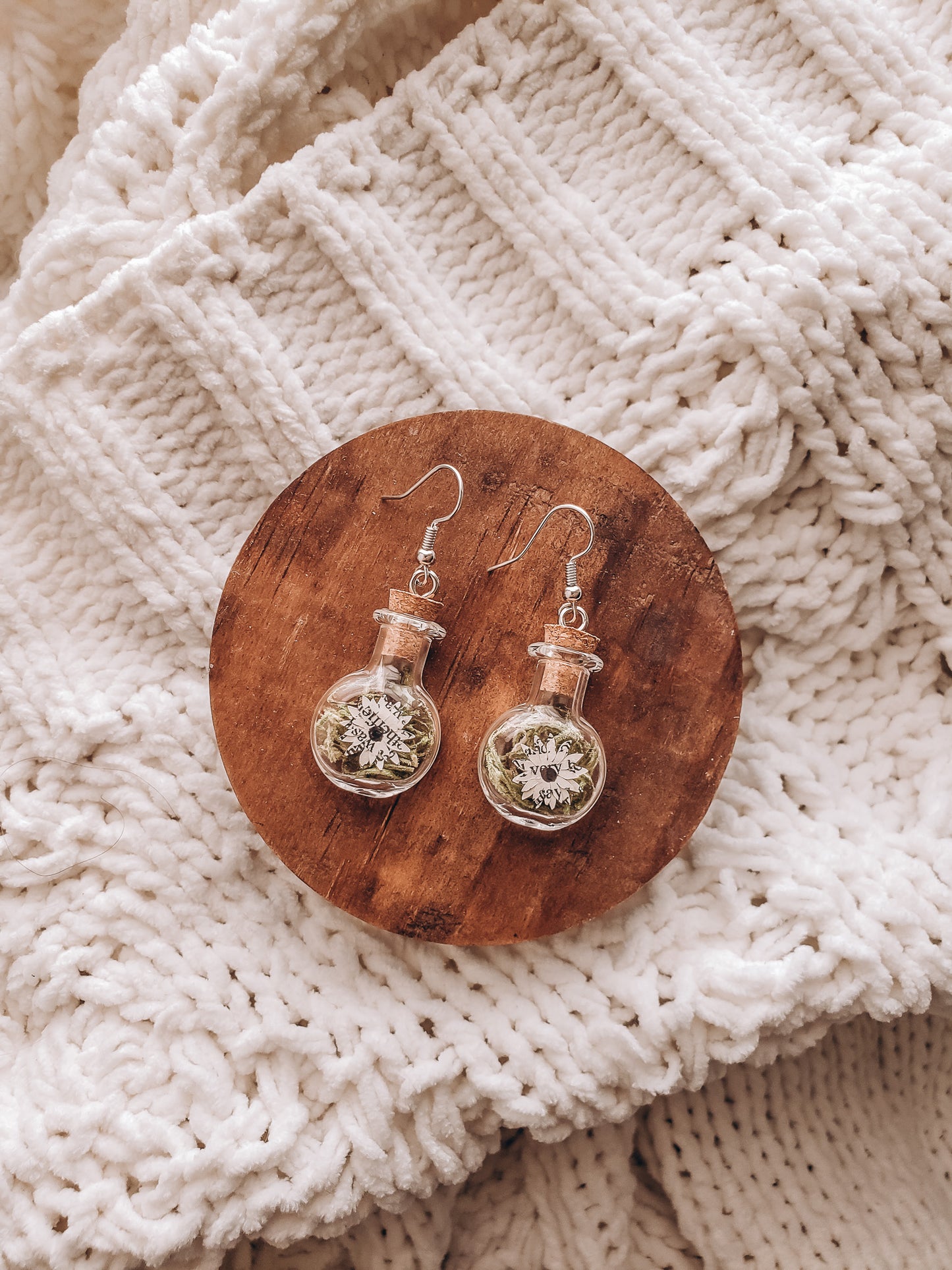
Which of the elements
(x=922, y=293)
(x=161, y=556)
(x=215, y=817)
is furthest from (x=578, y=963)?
(x=922, y=293)

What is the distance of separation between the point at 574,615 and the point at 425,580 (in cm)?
12

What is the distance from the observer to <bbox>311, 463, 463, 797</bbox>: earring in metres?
0.75

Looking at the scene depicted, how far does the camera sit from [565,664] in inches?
30.0

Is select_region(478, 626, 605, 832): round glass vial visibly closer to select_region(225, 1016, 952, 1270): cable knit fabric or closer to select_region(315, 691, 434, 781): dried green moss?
select_region(315, 691, 434, 781): dried green moss

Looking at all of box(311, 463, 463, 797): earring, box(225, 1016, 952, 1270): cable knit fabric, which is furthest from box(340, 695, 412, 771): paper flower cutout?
box(225, 1016, 952, 1270): cable knit fabric

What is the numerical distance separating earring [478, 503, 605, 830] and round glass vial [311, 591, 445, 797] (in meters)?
0.06

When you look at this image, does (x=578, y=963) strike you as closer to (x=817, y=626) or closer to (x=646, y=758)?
(x=646, y=758)

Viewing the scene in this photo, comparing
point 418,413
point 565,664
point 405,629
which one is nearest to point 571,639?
point 565,664

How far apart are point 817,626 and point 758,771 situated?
0.14 metres

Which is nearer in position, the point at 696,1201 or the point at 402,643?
the point at 402,643

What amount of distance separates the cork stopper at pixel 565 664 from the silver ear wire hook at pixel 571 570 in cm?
2

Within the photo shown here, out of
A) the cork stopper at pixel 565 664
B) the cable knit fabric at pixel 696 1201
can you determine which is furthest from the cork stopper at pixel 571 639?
the cable knit fabric at pixel 696 1201

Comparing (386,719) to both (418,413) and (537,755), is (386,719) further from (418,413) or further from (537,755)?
(418,413)

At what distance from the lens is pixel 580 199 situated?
868mm
